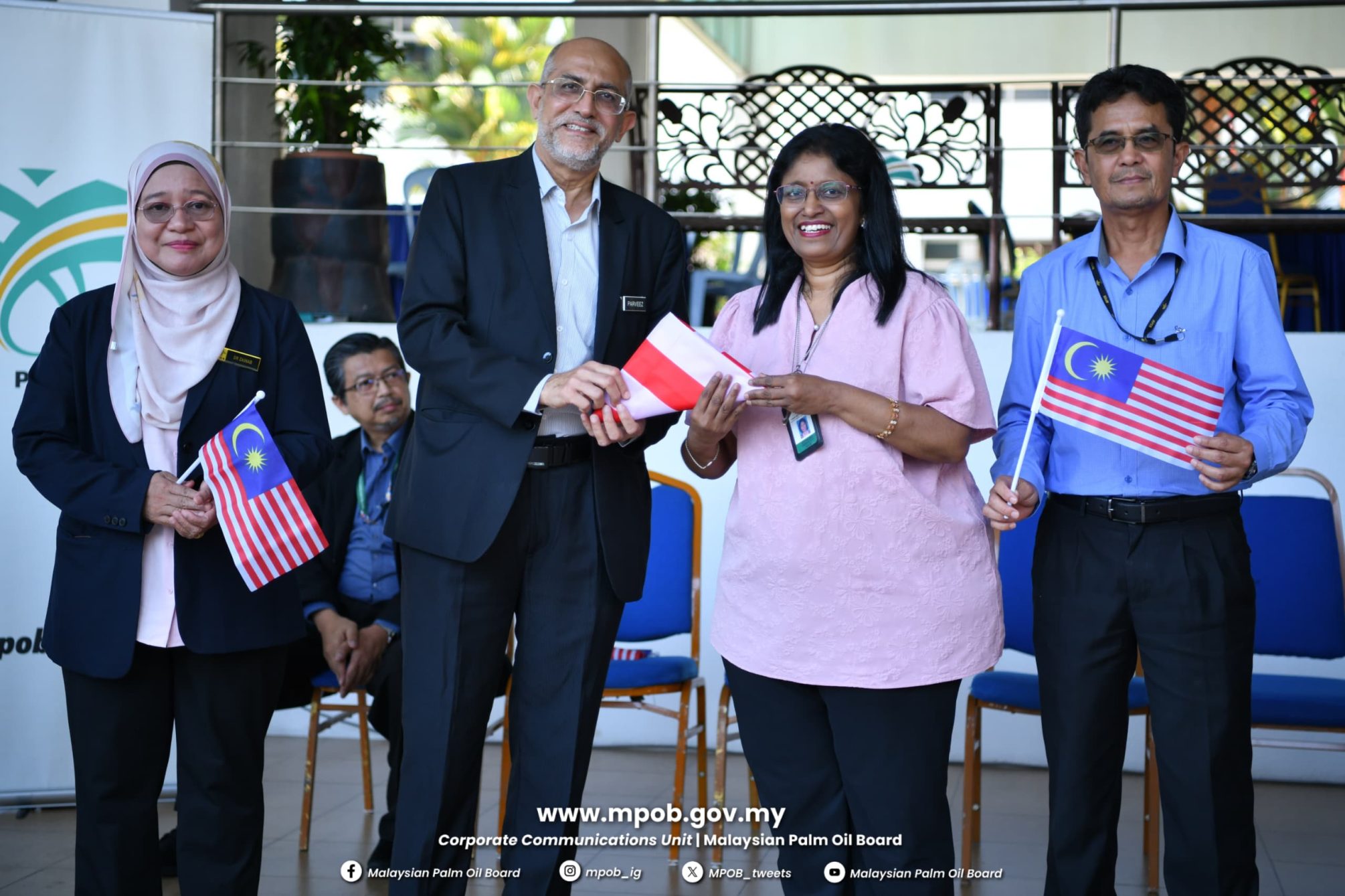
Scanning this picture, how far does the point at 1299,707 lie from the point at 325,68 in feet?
15.3

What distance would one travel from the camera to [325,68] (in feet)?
19.4

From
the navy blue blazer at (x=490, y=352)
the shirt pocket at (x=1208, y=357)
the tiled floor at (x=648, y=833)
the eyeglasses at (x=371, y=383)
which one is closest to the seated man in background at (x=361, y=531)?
the eyeglasses at (x=371, y=383)

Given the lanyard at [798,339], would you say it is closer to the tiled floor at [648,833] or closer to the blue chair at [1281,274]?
the tiled floor at [648,833]

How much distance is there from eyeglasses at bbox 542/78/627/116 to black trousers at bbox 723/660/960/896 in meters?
1.10

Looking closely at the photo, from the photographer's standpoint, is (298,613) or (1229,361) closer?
(1229,361)

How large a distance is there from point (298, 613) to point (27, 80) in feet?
7.74

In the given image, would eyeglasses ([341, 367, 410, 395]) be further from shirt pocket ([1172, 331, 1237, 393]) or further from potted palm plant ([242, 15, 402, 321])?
shirt pocket ([1172, 331, 1237, 393])

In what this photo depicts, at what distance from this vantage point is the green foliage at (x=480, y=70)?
22.9 meters

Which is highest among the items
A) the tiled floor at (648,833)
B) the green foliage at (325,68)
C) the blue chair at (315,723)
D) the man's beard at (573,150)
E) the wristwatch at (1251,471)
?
the green foliage at (325,68)

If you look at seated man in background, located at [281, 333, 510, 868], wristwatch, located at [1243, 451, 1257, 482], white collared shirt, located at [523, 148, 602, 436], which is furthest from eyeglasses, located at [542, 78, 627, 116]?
seated man in background, located at [281, 333, 510, 868]

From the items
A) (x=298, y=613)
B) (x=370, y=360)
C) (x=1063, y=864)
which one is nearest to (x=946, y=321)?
(x=1063, y=864)

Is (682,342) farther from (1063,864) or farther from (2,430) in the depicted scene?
(2,430)

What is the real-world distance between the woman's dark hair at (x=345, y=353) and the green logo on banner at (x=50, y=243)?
0.77 m

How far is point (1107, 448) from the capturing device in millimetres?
2531
